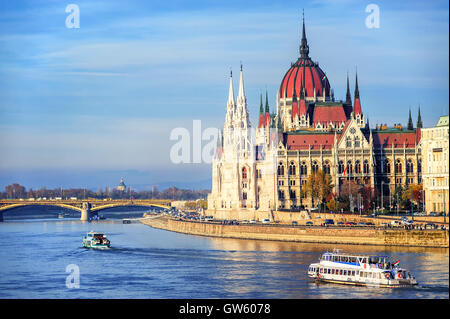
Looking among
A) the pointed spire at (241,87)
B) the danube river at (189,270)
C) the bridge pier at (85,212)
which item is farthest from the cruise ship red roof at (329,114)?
the bridge pier at (85,212)

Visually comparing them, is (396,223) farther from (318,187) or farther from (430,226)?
(318,187)

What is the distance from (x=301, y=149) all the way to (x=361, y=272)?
217ft

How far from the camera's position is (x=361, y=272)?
223 feet

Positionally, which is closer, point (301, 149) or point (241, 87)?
point (301, 149)

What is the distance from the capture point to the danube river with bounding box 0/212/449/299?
63562 millimetres

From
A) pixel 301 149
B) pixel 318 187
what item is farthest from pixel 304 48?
pixel 318 187

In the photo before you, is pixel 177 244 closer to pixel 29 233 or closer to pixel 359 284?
pixel 29 233

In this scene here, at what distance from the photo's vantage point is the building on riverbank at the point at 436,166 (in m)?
96.7

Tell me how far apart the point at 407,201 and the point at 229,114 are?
129 ft

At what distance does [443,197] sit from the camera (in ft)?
319

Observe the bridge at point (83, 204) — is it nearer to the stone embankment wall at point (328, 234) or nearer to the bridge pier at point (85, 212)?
the bridge pier at point (85, 212)

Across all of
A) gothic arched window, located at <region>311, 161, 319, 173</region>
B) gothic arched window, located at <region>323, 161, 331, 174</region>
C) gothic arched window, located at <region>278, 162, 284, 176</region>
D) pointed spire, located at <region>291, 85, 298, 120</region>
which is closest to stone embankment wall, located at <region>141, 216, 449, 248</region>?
gothic arched window, located at <region>278, 162, 284, 176</region>

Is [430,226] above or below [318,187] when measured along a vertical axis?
below
